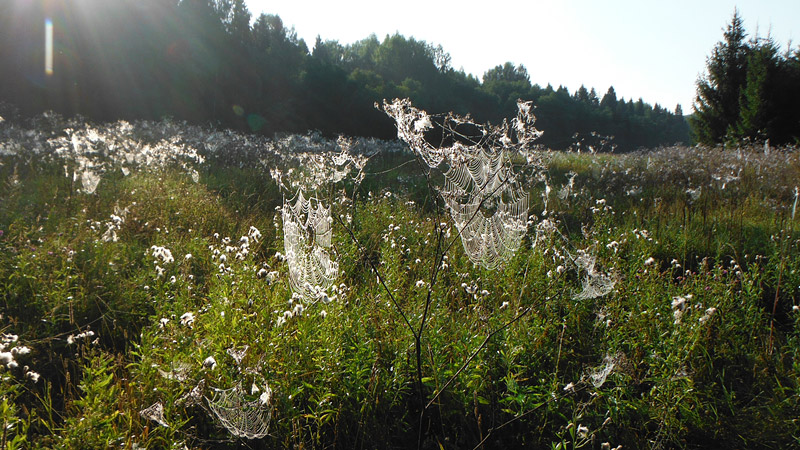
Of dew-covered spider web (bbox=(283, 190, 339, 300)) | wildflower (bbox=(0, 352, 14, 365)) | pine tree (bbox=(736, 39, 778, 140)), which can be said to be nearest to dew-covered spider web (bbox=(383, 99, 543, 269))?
dew-covered spider web (bbox=(283, 190, 339, 300))

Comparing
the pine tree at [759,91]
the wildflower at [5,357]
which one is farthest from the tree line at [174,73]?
the wildflower at [5,357]

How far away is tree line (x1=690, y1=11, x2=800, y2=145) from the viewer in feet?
77.6

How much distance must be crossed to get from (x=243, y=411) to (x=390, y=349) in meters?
0.90

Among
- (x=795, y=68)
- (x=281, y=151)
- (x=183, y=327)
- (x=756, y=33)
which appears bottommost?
(x=183, y=327)

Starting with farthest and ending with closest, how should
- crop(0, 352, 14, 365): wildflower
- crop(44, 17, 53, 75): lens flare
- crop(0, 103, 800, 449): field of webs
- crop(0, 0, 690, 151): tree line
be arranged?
crop(44, 17, 53, 75): lens flare < crop(0, 0, 690, 151): tree line < crop(0, 103, 800, 449): field of webs < crop(0, 352, 14, 365): wildflower

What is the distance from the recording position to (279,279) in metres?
3.24

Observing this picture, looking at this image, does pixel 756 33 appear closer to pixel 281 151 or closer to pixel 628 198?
pixel 628 198

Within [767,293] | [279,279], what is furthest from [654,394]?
[279,279]

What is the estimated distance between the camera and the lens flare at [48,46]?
64.1 feet

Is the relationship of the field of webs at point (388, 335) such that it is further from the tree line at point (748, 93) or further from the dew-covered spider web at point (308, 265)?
the tree line at point (748, 93)

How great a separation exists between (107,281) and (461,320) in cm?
285

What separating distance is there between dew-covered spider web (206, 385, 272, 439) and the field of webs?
0.04 ft

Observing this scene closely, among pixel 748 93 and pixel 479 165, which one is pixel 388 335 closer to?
pixel 479 165

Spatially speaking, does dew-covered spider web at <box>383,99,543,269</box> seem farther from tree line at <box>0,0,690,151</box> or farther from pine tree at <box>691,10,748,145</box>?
pine tree at <box>691,10,748,145</box>
